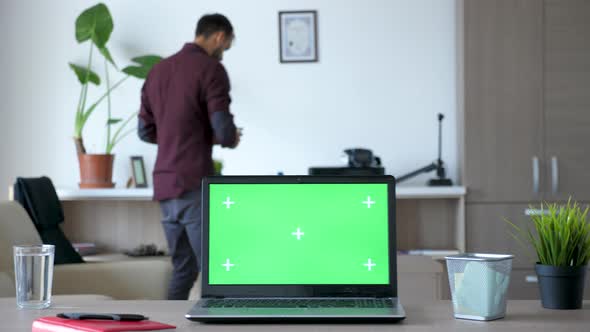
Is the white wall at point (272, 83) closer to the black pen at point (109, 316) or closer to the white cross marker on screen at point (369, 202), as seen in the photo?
the white cross marker on screen at point (369, 202)

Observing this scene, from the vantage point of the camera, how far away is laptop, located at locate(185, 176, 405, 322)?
5.15 ft

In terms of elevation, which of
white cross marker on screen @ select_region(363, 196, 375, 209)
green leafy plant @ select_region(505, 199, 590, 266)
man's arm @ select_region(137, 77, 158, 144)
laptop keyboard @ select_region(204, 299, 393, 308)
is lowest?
laptop keyboard @ select_region(204, 299, 393, 308)

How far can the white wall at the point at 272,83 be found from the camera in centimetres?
472

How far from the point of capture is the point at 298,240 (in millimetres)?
1595

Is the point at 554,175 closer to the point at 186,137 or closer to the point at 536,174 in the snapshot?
the point at 536,174

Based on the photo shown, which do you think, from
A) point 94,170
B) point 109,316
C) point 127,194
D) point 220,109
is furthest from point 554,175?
point 109,316

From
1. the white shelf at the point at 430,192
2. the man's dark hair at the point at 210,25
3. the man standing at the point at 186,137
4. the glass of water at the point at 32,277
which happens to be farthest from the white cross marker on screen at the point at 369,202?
the white shelf at the point at 430,192

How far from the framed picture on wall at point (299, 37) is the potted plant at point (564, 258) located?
3.31 metres

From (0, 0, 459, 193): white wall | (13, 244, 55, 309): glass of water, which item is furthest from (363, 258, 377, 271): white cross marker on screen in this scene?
(0, 0, 459, 193): white wall

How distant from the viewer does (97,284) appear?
10.2ft

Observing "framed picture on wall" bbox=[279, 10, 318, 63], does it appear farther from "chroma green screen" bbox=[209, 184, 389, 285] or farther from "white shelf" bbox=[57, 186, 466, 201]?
"chroma green screen" bbox=[209, 184, 389, 285]

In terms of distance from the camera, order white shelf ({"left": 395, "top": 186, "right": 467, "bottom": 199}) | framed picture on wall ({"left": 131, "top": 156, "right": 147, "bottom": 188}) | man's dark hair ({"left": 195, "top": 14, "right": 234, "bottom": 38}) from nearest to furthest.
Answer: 1. man's dark hair ({"left": 195, "top": 14, "right": 234, "bottom": 38})
2. white shelf ({"left": 395, "top": 186, "right": 467, "bottom": 199})
3. framed picture on wall ({"left": 131, "top": 156, "right": 147, "bottom": 188})

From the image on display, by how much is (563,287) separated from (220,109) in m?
2.03

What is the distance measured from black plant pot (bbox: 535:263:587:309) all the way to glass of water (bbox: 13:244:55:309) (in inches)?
37.8
